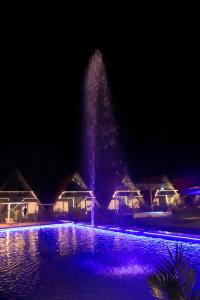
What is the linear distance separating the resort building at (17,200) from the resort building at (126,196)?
906cm

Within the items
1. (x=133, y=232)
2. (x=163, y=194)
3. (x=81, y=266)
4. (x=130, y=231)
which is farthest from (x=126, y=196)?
(x=81, y=266)

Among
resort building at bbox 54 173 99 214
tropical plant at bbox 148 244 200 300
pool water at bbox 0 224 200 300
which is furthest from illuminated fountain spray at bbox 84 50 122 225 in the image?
tropical plant at bbox 148 244 200 300

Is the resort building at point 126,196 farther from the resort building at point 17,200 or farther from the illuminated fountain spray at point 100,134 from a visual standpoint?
the resort building at point 17,200

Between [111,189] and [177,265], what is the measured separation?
125ft

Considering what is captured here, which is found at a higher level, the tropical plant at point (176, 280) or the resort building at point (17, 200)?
the resort building at point (17, 200)

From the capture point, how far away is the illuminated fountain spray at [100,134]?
29.1 meters

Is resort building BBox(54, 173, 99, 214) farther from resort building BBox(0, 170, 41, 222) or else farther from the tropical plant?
the tropical plant

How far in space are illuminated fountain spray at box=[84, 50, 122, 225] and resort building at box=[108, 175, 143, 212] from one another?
40.3 inches

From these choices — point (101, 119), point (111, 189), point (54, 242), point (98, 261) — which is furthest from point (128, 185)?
point (98, 261)

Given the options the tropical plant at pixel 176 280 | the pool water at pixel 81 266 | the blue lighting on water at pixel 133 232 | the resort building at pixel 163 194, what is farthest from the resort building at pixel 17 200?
the tropical plant at pixel 176 280

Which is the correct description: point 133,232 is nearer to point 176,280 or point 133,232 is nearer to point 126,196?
point 176,280

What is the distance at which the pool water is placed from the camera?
9.10 m

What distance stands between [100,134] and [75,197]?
8582 millimetres

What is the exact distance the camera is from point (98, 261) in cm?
1309
